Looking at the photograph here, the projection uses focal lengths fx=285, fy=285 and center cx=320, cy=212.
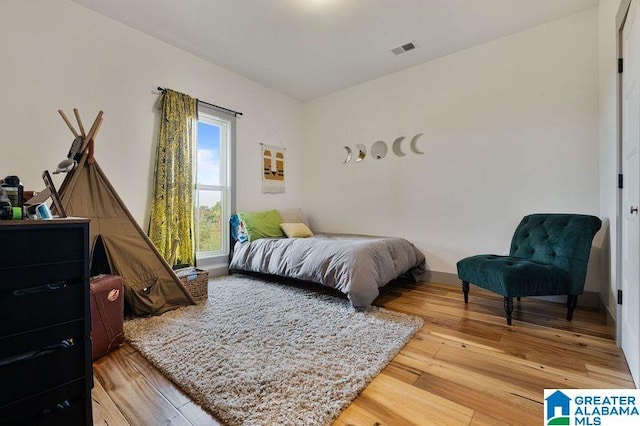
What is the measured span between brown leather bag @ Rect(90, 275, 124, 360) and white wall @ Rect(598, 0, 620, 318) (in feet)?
10.7

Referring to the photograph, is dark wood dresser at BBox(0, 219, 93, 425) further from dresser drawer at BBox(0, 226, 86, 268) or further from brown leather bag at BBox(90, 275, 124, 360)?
brown leather bag at BBox(90, 275, 124, 360)

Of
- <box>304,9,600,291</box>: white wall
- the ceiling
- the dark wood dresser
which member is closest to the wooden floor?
the dark wood dresser

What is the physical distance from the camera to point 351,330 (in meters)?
2.01

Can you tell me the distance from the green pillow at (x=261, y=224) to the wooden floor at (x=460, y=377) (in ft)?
6.06

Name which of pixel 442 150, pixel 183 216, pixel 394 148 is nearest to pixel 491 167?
pixel 442 150

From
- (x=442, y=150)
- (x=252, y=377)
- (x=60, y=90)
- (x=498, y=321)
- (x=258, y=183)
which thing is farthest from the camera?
(x=258, y=183)

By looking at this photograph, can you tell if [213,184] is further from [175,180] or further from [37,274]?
[37,274]

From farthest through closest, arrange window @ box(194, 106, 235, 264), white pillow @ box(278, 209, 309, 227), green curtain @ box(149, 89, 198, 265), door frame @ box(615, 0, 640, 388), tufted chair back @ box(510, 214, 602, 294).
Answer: white pillow @ box(278, 209, 309, 227) → window @ box(194, 106, 235, 264) → green curtain @ box(149, 89, 198, 265) → tufted chair back @ box(510, 214, 602, 294) → door frame @ box(615, 0, 640, 388)

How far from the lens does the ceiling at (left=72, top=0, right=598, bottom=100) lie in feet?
8.13

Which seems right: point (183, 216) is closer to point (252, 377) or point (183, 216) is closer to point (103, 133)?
point (103, 133)

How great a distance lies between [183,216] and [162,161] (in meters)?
0.61

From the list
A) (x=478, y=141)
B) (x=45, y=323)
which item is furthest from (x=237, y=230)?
(x=478, y=141)

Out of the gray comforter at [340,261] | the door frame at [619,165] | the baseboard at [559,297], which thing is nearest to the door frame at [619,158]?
the door frame at [619,165]

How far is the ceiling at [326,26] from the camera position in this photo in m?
2.48
